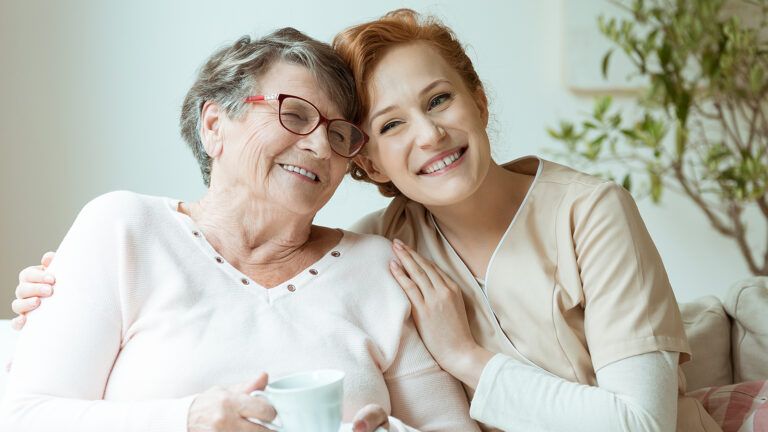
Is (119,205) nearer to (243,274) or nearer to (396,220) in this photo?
(243,274)

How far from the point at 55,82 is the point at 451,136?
6.55 feet

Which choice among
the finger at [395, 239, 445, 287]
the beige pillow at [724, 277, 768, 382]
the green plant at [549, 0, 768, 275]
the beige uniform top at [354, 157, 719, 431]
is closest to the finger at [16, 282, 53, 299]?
the finger at [395, 239, 445, 287]

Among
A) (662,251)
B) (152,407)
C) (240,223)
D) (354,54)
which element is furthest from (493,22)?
(152,407)

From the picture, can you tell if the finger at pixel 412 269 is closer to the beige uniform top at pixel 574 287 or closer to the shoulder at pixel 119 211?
the beige uniform top at pixel 574 287

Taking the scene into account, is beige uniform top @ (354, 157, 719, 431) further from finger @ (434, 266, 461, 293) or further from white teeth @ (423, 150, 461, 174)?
white teeth @ (423, 150, 461, 174)

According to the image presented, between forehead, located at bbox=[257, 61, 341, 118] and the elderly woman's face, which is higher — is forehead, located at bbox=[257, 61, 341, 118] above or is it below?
above

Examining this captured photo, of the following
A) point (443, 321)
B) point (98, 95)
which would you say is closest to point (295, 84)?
point (443, 321)

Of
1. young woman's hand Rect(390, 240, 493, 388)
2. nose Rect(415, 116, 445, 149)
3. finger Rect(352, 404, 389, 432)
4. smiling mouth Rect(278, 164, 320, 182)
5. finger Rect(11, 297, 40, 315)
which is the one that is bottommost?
young woman's hand Rect(390, 240, 493, 388)

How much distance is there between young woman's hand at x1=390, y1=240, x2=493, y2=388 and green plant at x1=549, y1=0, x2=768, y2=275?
6.46 feet

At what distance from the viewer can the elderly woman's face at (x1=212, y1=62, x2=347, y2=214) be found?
62.7 inches

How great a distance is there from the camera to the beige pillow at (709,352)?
2.10m

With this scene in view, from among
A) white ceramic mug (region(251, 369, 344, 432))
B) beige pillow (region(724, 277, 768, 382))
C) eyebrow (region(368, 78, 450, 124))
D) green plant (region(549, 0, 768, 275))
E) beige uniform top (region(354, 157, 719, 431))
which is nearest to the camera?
white ceramic mug (region(251, 369, 344, 432))

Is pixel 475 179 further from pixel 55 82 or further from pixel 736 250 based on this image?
pixel 736 250

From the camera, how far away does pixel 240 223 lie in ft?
5.41
